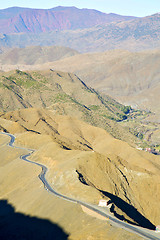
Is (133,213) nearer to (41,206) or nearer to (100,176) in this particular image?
(100,176)

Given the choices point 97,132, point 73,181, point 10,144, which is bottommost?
point 97,132

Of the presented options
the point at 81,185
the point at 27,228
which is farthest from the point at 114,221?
the point at 81,185

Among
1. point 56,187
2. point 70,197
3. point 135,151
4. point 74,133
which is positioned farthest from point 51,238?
point 74,133

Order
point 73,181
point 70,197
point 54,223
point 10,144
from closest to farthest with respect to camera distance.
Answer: point 54,223, point 70,197, point 73,181, point 10,144

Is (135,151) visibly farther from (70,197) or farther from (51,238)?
(51,238)

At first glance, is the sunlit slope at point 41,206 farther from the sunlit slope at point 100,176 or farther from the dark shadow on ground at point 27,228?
the sunlit slope at point 100,176

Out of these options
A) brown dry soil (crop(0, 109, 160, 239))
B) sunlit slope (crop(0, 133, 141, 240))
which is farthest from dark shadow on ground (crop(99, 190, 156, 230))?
sunlit slope (crop(0, 133, 141, 240))

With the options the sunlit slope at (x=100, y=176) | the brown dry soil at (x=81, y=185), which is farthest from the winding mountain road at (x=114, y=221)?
the sunlit slope at (x=100, y=176)
